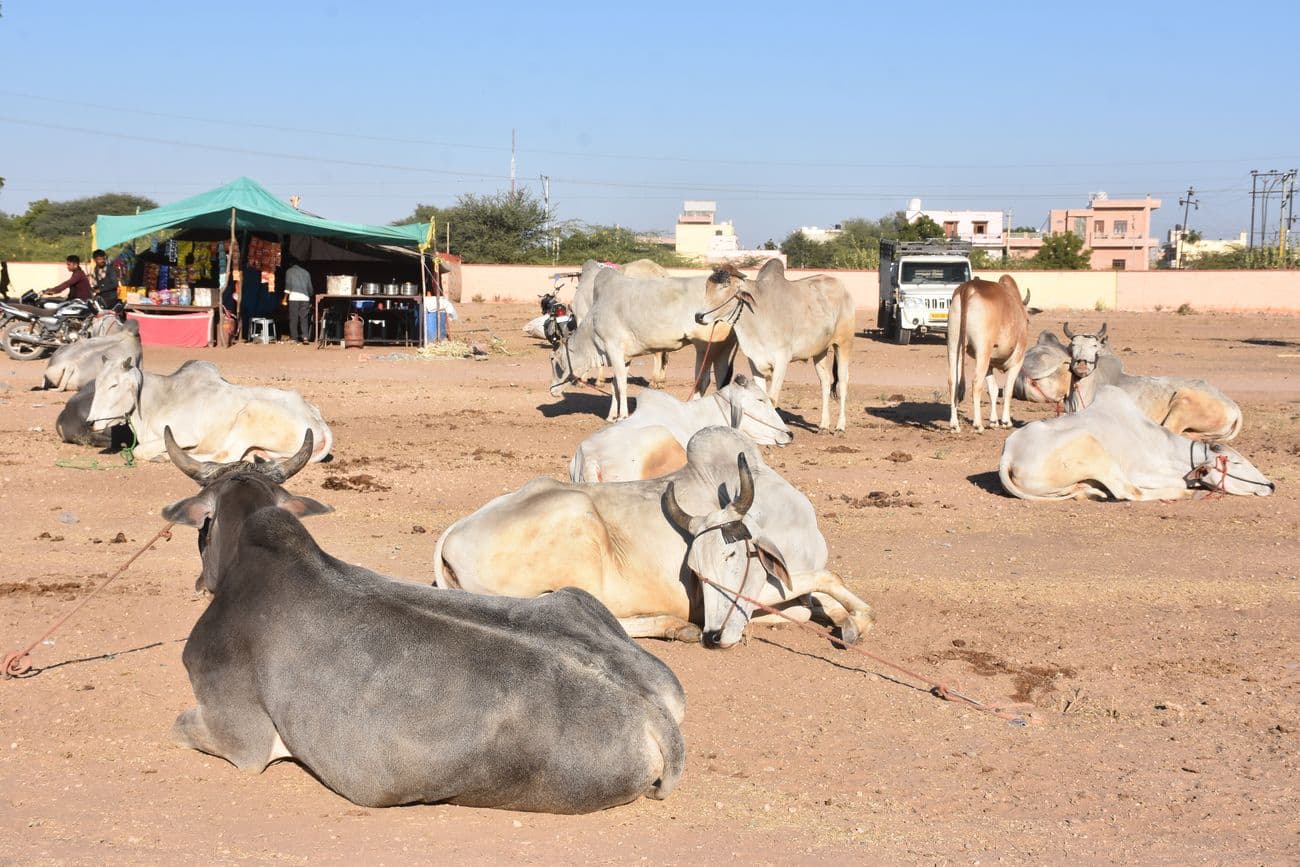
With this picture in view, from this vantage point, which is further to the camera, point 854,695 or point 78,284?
point 78,284

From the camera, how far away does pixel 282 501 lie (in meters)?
5.54

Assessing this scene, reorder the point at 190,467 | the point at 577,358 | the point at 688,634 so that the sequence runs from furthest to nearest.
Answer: the point at 577,358 < the point at 688,634 < the point at 190,467

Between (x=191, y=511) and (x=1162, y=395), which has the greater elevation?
(x=1162, y=395)

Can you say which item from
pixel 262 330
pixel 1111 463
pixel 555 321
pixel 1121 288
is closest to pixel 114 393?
pixel 1111 463

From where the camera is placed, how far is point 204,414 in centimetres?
1182

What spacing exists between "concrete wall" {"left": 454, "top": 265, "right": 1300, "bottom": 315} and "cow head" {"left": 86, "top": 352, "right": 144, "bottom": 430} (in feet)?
97.6

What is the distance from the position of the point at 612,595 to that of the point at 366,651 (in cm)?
224

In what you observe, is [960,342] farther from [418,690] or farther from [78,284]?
[78,284]

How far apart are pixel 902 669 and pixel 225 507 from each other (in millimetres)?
3197

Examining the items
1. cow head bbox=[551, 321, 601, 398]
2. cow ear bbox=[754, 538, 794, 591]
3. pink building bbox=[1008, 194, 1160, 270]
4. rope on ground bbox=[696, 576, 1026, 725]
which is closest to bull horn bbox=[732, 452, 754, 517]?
cow ear bbox=[754, 538, 794, 591]

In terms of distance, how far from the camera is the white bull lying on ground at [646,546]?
22.0 feet

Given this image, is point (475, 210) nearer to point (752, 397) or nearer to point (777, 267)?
point (777, 267)

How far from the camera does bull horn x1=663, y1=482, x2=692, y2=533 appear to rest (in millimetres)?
6477

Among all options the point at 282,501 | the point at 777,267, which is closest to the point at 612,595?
the point at 282,501
